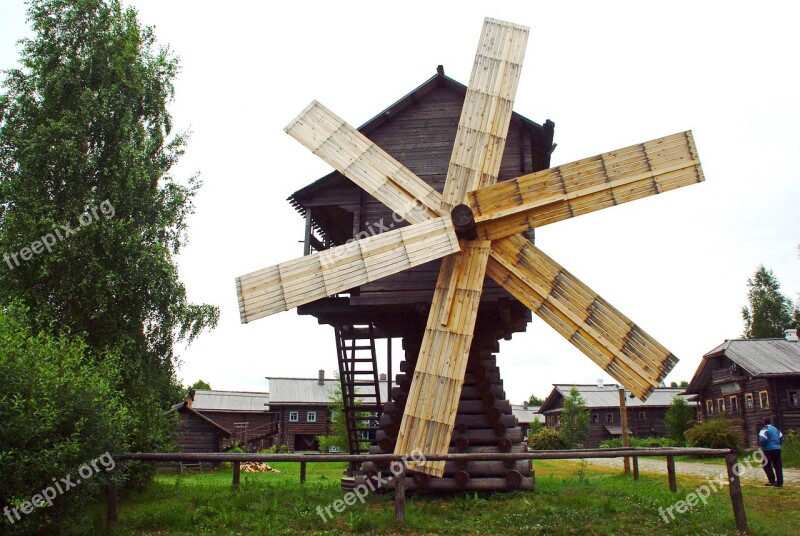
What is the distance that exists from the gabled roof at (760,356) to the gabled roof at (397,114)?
26.9m

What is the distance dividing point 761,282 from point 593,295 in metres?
56.4

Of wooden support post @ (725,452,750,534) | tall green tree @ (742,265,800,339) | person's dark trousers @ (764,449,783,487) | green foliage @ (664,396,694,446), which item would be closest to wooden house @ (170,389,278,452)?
green foliage @ (664,396,694,446)

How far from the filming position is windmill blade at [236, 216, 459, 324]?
9.84 meters

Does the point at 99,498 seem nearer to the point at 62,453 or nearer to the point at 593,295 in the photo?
the point at 62,453

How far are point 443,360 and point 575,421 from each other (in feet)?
137

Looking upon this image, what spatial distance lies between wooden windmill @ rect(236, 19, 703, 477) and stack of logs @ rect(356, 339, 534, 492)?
4.83 feet

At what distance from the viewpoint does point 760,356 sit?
3388 centimetres

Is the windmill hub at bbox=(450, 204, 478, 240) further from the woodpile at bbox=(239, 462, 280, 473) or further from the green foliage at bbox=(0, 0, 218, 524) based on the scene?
the woodpile at bbox=(239, 462, 280, 473)

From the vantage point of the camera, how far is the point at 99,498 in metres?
10.6

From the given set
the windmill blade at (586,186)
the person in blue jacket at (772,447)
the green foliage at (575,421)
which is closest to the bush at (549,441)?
the green foliage at (575,421)

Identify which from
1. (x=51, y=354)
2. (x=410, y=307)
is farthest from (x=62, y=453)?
(x=410, y=307)

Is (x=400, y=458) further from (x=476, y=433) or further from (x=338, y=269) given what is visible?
(x=338, y=269)

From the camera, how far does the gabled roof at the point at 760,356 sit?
32122 mm

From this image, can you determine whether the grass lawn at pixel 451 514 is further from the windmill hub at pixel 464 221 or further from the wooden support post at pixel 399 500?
the windmill hub at pixel 464 221
